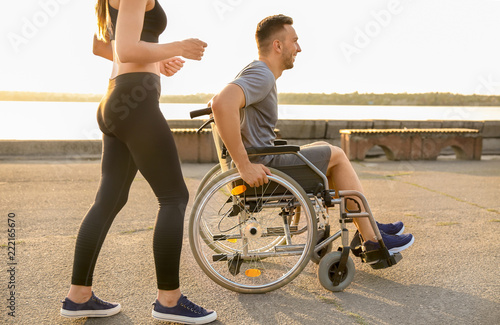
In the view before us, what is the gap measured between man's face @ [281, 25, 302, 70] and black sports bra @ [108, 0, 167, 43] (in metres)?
0.78

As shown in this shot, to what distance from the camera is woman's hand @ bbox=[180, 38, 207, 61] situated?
84.0 inches

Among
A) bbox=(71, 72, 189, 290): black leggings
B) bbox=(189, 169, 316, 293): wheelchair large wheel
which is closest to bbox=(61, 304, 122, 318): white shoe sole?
bbox=(71, 72, 189, 290): black leggings

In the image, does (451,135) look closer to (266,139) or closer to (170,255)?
(266,139)

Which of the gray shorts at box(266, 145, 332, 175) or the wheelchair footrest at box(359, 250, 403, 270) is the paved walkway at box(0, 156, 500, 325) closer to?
the wheelchair footrest at box(359, 250, 403, 270)

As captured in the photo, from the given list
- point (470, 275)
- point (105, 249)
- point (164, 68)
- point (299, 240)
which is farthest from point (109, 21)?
point (470, 275)

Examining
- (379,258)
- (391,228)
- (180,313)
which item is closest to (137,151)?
(180,313)

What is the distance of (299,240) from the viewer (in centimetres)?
366

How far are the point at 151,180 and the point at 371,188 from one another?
13.0 feet

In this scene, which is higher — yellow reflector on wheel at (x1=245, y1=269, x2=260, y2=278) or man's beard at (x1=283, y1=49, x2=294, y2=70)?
man's beard at (x1=283, y1=49, x2=294, y2=70)

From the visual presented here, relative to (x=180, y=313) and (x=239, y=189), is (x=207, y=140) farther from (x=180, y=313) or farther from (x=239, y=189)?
(x=180, y=313)

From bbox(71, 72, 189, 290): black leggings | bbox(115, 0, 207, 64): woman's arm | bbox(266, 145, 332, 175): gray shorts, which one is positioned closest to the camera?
bbox(115, 0, 207, 64): woman's arm

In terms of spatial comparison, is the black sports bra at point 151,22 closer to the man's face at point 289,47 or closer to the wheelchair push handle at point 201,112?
the wheelchair push handle at point 201,112

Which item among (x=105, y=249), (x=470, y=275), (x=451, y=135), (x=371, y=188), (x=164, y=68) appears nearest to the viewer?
(x=164, y=68)

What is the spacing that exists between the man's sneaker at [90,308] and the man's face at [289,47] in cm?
151
